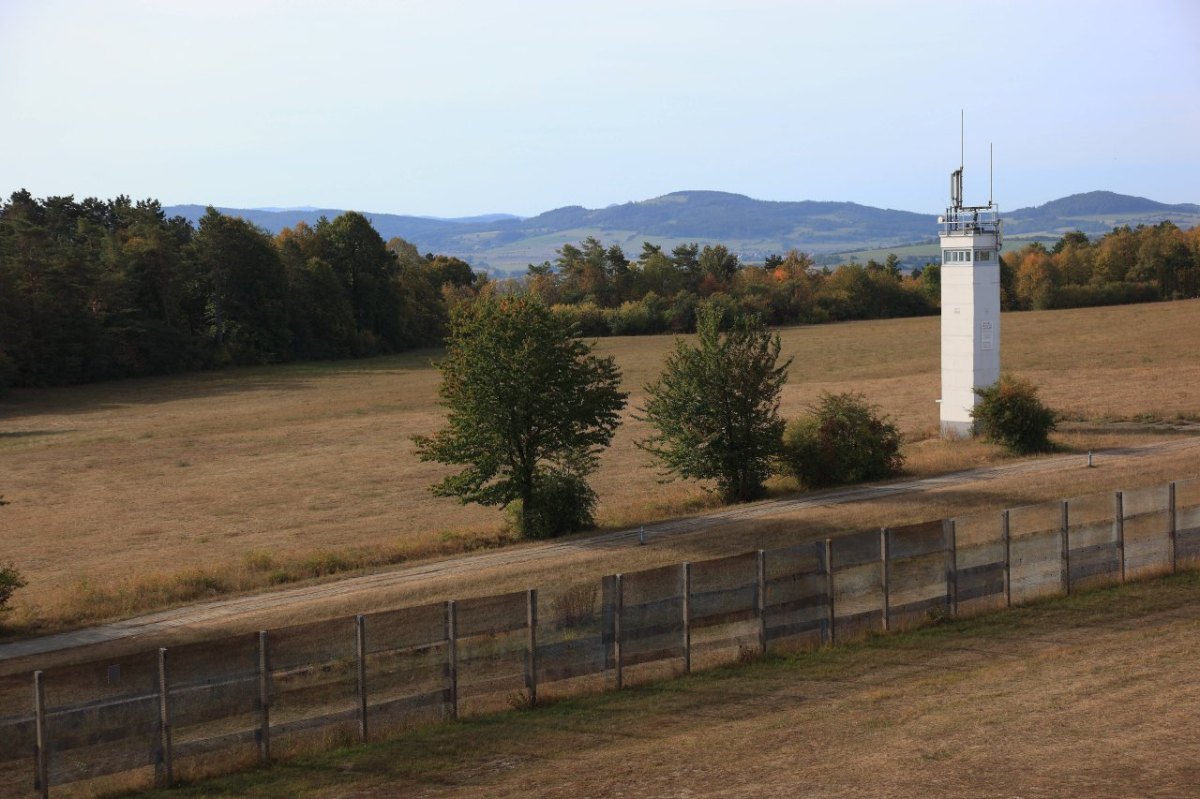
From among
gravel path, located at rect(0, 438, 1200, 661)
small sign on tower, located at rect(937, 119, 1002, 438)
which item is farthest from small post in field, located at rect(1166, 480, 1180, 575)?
small sign on tower, located at rect(937, 119, 1002, 438)

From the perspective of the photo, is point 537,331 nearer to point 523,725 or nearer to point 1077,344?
point 523,725

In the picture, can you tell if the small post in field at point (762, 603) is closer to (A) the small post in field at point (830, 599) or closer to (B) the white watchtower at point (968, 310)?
(A) the small post in field at point (830, 599)

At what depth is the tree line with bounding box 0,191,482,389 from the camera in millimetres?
101625

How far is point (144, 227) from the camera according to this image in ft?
378

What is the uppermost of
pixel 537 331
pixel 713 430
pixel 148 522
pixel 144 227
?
pixel 144 227

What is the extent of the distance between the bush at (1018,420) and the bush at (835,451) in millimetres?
6477

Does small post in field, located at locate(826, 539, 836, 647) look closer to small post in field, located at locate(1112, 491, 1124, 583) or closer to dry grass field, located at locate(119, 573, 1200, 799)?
dry grass field, located at locate(119, 573, 1200, 799)

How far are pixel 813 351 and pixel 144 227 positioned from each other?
6222 cm

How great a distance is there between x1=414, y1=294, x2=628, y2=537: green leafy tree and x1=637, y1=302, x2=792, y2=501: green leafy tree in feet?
11.4

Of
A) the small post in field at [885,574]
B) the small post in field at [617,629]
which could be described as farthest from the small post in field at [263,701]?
the small post in field at [885,574]

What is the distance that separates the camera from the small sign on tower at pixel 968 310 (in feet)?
175

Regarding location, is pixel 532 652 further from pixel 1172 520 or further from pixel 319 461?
pixel 319 461

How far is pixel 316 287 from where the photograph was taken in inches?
Answer: 4948

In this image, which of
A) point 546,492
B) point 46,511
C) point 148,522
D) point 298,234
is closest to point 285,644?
point 546,492
